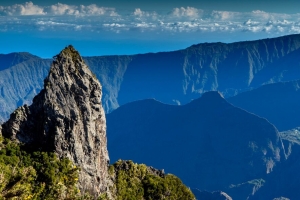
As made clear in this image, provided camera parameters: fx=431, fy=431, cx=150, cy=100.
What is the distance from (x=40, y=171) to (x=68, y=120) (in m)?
8.01

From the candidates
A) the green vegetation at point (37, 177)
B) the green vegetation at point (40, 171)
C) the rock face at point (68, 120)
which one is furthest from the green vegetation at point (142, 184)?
the green vegetation at point (40, 171)

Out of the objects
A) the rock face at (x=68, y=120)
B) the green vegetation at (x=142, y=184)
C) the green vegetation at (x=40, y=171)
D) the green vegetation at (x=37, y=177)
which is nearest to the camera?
the green vegetation at (x=37, y=177)

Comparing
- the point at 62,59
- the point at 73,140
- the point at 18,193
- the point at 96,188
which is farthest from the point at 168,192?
the point at 18,193

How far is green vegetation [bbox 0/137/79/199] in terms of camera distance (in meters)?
50.9

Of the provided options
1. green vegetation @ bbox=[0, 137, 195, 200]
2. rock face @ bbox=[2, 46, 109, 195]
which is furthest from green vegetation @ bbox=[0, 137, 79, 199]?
rock face @ bbox=[2, 46, 109, 195]

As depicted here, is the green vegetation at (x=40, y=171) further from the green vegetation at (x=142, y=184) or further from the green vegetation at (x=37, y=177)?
the green vegetation at (x=142, y=184)

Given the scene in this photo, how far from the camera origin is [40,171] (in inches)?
2151

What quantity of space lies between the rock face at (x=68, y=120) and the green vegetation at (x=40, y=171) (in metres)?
2.04

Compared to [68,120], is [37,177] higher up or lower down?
lower down

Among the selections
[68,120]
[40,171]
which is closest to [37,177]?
[40,171]

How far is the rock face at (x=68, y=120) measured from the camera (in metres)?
58.6

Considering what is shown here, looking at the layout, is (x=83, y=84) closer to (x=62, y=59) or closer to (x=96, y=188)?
(x=62, y=59)

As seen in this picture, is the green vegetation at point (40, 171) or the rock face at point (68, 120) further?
the rock face at point (68, 120)

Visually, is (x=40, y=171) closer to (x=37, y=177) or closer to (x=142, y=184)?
(x=37, y=177)
